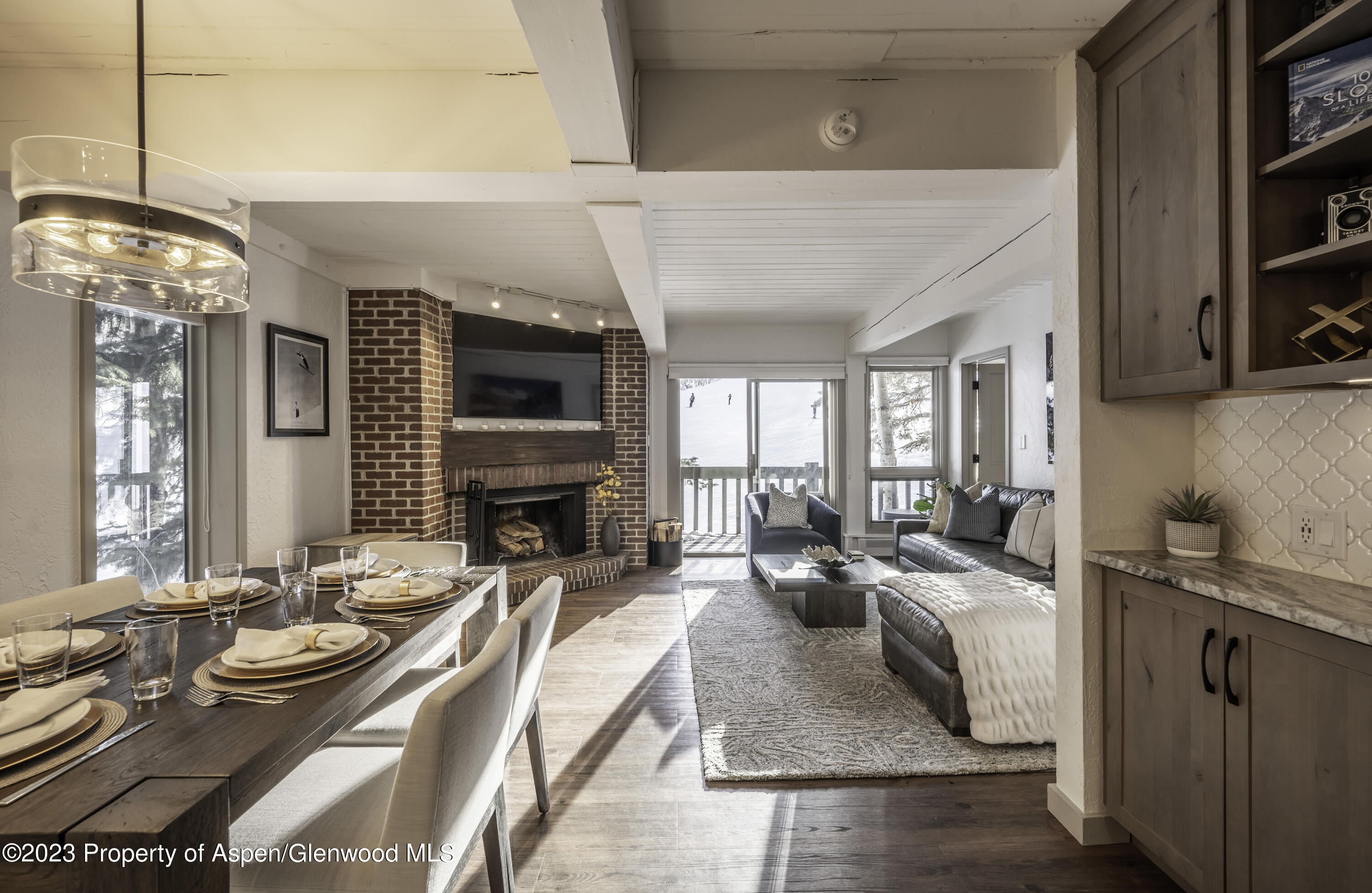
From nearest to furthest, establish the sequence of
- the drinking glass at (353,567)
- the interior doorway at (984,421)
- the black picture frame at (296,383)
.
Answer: the drinking glass at (353,567) → the black picture frame at (296,383) → the interior doorway at (984,421)

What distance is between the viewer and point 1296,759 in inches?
48.6

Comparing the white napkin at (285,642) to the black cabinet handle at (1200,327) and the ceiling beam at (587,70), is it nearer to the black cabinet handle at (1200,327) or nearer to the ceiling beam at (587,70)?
the ceiling beam at (587,70)

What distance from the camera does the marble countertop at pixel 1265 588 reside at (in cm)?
116

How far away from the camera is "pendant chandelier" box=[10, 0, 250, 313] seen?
4.02 feet

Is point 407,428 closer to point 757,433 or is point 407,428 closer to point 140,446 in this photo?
point 140,446

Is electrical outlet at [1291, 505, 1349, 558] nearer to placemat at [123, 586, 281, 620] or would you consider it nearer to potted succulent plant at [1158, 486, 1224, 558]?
potted succulent plant at [1158, 486, 1224, 558]

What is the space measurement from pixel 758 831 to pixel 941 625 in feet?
3.67

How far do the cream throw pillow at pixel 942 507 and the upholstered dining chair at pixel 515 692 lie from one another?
3925 millimetres

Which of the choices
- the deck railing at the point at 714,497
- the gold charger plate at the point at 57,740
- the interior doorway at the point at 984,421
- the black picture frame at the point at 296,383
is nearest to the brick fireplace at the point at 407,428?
the black picture frame at the point at 296,383

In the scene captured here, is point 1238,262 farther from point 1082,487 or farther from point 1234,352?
point 1082,487

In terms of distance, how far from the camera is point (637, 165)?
189 centimetres

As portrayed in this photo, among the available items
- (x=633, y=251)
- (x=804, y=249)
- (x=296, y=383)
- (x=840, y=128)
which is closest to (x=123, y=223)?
(x=633, y=251)

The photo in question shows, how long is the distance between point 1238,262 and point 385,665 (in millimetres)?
→ 2178

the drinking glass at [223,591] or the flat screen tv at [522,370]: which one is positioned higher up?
the flat screen tv at [522,370]
